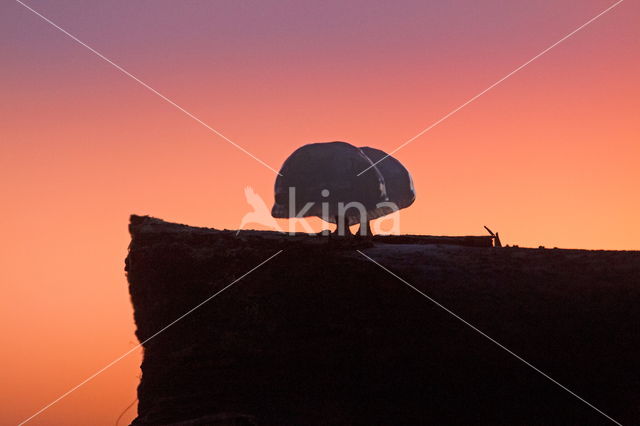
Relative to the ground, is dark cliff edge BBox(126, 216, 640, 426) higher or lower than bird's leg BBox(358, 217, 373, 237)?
lower

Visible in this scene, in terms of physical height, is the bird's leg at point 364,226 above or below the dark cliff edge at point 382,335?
above

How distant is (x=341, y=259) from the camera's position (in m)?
5.44

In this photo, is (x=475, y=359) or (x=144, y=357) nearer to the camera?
(x=475, y=359)

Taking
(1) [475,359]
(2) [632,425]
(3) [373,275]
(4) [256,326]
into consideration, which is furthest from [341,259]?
(2) [632,425]

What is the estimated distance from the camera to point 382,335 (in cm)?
515

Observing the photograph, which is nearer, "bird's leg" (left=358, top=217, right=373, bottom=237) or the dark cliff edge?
the dark cliff edge

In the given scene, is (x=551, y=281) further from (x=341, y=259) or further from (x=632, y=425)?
(x=341, y=259)

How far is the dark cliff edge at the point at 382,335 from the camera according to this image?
4812 mm

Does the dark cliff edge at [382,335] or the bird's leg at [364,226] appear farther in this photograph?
the bird's leg at [364,226]

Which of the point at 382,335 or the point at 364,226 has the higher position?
the point at 364,226

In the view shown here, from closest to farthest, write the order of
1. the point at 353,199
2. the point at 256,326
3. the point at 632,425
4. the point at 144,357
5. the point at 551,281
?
the point at 632,425
the point at 551,281
the point at 256,326
the point at 144,357
the point at 353,199

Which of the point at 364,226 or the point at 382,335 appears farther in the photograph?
the point at 364,226

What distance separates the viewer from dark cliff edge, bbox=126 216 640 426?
4812mm

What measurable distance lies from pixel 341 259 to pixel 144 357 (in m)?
1.76
